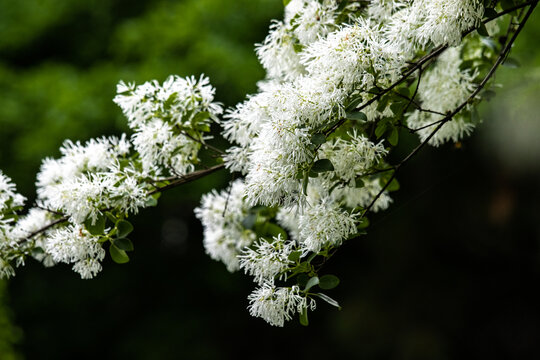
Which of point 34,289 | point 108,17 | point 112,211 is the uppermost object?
point 108,17

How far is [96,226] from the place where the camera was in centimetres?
126

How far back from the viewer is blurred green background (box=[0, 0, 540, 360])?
439 cm

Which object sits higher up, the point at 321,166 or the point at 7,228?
the point at 7,228

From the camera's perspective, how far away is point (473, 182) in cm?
463

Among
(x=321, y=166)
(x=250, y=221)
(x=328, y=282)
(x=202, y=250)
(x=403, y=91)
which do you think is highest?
(x=202, y=250)

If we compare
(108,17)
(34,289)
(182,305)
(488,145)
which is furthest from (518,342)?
(108,17)

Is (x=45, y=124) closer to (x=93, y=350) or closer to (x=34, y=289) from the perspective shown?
(x=34, y=289)

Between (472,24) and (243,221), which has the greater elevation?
(243,221)

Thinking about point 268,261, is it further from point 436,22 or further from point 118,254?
point 436,22

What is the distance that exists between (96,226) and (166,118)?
34 centimetres

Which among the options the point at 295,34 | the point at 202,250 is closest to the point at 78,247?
the point at 295,34

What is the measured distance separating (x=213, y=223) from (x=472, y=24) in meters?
0.92

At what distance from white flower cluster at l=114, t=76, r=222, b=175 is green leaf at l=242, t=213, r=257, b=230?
268 millimetres

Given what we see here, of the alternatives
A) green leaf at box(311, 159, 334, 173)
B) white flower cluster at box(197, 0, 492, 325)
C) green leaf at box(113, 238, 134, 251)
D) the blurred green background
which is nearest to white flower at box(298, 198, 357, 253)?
white flower cluster at box(197, 0, 492, 325)
